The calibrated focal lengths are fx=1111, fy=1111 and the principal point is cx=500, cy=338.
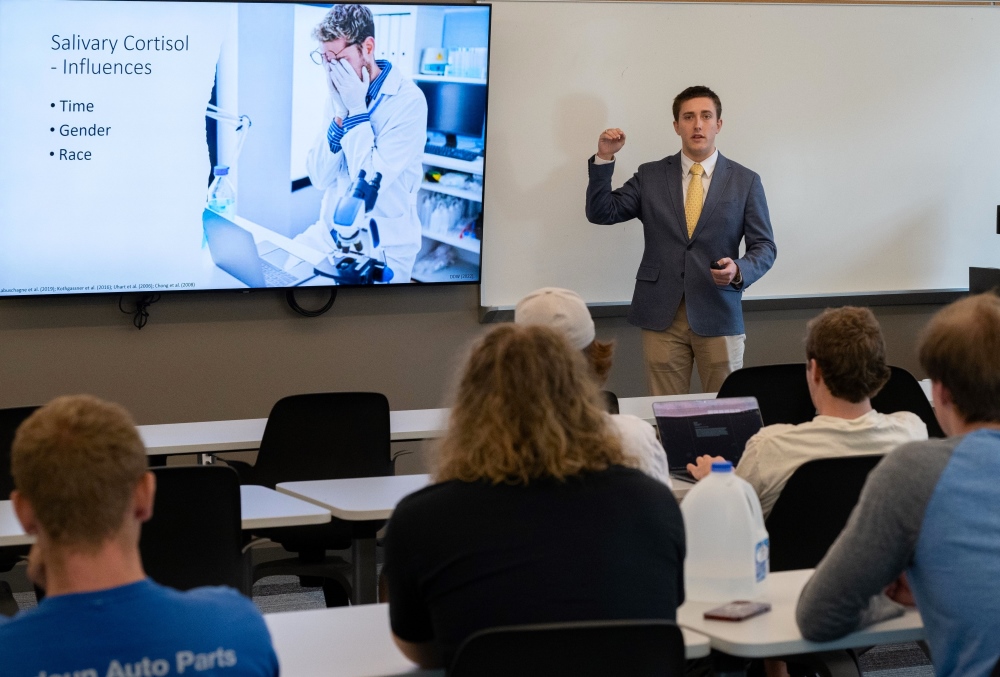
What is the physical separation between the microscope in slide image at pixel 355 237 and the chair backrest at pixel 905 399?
234 cm

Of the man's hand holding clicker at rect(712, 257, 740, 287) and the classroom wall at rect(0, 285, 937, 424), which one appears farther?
the classroom wall at rect(0, 285, 937, 424)

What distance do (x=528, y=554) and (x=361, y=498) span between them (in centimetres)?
125

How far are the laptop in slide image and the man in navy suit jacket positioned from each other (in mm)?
2091

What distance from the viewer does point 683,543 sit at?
5.62 feet

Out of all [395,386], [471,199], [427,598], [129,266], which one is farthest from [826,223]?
[427,598]

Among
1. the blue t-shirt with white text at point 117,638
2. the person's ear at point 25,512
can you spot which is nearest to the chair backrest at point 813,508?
the blue t-shirt with white text at point 117,638

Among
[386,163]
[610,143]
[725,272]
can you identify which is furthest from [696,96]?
[386,163]

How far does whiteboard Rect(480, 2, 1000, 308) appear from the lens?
520 centimetres

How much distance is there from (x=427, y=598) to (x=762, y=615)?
1.99ft

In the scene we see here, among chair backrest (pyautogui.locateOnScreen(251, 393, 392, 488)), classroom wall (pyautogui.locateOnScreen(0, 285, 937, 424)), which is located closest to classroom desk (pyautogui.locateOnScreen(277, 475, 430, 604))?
chair backrest (pyautogui.locateOnScreen(251, 393, 392, 488))

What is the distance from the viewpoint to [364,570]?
3.02 meters

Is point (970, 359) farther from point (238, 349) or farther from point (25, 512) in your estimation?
point (238, 349)

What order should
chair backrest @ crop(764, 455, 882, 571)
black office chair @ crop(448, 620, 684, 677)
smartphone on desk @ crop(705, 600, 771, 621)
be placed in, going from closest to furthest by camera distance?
black office chair @ crop(448, 620, 684, 677)
smartphone on desk @ crop(705, 600, 771, 621)
chair backrest @ crop(764, 455, 882, 571)

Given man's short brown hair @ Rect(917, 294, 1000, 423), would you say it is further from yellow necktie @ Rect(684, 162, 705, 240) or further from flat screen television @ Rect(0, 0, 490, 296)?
flat screen television @ Rect(0, 0, 490, 296)
